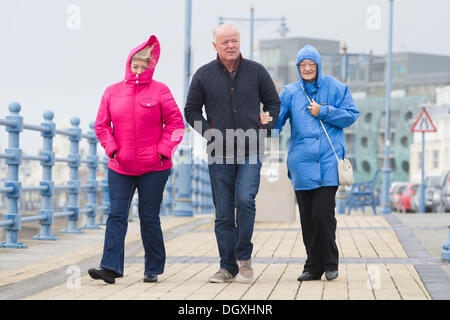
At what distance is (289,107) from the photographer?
23.1ft

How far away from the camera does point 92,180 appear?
1267 centimetres

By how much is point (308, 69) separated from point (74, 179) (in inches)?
219

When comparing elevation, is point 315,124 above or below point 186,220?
above

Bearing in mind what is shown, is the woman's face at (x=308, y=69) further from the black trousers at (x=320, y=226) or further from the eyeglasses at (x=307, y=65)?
the black trousers at (x=320, y=226)

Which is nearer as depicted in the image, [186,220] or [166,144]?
[166,144]

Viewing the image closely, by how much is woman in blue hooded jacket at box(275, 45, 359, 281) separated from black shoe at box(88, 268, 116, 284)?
1390 millimetres

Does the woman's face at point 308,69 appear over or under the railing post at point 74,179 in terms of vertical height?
over

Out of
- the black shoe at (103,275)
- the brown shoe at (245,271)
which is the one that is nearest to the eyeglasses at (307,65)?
the brown shoe at (245,271)

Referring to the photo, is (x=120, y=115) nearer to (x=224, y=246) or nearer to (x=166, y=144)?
(x=166, y=144)

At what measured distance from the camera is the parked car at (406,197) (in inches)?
1474

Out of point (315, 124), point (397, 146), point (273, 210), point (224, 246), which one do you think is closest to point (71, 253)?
point (224, 246)

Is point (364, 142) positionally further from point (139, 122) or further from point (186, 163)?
point (139, 122)

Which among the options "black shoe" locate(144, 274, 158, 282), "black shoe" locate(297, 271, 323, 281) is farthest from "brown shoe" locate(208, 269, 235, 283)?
"black shoe" locate(297, 271, 323, 281)
